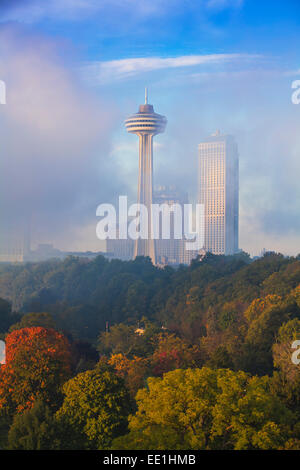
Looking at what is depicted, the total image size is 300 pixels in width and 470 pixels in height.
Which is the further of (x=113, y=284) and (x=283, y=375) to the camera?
(x=113, y=284)

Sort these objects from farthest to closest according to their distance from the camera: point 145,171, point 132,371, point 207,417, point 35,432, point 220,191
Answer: point 220,191 → point 145,171 → point 132,371 → point 35,432 → point 207,417

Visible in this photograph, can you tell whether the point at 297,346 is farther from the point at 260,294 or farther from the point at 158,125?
the point at 158,125

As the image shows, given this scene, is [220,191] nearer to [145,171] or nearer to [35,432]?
[145,171]

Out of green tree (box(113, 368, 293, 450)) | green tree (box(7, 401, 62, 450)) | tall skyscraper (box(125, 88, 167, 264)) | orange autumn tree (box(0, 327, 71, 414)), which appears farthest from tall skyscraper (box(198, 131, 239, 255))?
green tree (box(7, 401, 62, 450))

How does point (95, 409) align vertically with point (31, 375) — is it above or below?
below

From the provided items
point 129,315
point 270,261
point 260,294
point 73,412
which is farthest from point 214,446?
point 129,315

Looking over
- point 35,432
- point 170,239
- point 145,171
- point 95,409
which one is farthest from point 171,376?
point 170,239
